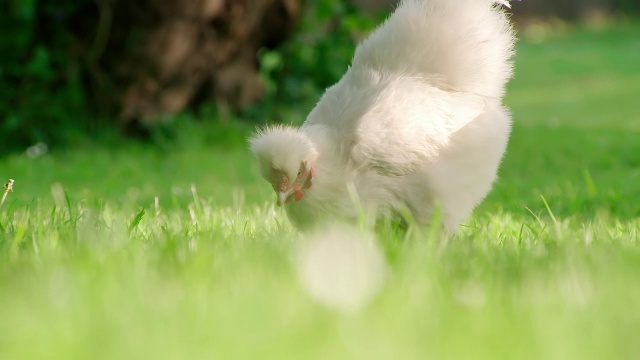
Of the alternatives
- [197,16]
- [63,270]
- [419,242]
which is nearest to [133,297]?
[63,270]

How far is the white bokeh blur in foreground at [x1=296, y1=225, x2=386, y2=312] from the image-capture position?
7.56 ft

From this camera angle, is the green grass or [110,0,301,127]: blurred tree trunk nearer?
the green grass

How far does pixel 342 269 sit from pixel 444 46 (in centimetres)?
144

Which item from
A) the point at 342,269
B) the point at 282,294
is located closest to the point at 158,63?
the point at 342,269

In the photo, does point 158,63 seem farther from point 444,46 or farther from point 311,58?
point 444,46

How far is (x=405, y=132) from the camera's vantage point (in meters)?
3.29

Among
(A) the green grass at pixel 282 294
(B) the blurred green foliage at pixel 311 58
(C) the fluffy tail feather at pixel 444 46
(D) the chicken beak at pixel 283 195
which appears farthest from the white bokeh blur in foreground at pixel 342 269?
(B) the blurred green foliage at pixel 311 58

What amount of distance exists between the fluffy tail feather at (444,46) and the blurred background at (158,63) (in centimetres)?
433

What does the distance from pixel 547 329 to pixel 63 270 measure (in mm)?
1290

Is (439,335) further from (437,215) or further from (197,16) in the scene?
(197,16)

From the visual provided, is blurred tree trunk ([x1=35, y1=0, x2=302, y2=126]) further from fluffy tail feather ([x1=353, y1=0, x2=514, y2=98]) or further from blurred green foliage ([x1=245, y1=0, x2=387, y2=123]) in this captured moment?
fluffy tail feather ([x1=353, y1=0, x2=514, y2=98])

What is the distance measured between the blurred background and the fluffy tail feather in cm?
433

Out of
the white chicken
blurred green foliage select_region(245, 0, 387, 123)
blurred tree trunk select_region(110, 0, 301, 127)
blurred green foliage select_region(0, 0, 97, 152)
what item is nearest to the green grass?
the white chicken

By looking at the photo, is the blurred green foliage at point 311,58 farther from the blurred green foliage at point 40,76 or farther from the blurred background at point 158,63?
the blurred green foliage at point 40,76
